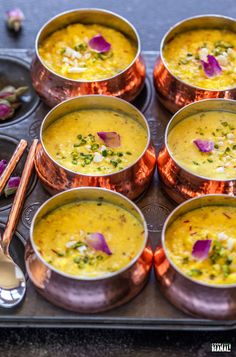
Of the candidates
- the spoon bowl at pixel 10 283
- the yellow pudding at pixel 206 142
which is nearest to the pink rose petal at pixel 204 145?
the yellow pudding at pixel 206 142

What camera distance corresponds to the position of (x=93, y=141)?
104 inches

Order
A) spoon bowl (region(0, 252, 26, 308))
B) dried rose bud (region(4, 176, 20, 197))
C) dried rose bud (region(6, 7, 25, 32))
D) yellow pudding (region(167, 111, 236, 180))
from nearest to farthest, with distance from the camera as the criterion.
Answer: spoon bowl (region(0, 252, 26, 308)) → yellow pudding (region(167, 111, 236, 180)) → dried rose bud (region(4, 176, 20, 197)) → dried rose bud (region(6, 7, 25, 32))

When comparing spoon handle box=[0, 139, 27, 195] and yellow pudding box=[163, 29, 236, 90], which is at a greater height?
yellow pudding box=[163, 29, 236, 90]

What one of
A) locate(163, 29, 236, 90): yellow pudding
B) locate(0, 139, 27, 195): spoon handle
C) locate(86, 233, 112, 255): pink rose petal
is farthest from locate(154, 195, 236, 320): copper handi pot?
locate(163, 29, 236, 90): yellow pudding

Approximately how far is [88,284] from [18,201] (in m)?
0.48

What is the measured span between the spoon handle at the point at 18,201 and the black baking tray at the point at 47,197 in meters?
0.05

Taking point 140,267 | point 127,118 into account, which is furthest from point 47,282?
point 127,118

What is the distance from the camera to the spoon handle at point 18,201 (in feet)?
8.08

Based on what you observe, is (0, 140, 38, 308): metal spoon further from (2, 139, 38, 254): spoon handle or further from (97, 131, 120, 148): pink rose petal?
(97, 131, 120, 148): pink rose petal

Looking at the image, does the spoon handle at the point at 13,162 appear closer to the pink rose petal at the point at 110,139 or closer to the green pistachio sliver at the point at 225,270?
the pink rose petal at the point at 110,139

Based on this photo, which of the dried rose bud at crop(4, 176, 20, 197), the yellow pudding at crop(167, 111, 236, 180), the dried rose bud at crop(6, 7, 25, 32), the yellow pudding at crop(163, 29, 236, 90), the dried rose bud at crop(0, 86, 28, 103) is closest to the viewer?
the yellow pudding at crop(167, 111, 236, 180)

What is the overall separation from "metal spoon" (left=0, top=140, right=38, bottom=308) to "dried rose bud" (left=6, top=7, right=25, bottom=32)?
3.47 feet

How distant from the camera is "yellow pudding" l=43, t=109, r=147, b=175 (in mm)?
2570

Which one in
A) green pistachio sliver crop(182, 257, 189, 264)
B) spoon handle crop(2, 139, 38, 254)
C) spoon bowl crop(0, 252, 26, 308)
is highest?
green pistachio sliver crop(182, 257, 189, 264)
